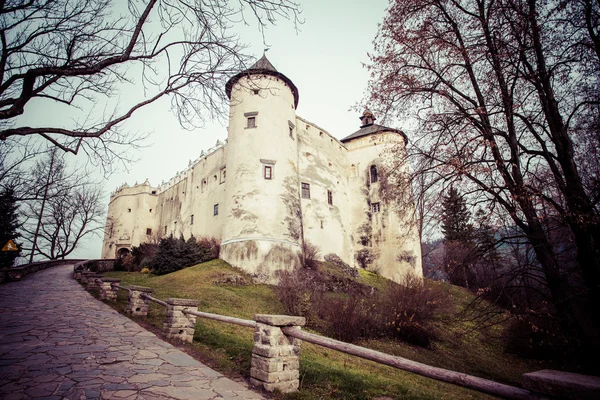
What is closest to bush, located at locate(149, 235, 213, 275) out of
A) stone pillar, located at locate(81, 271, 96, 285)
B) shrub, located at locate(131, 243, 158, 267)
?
stone pillar, located at locate(81, 271, 96, 285)

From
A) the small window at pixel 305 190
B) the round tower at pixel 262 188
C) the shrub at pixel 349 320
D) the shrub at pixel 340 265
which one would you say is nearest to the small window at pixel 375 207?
the shrub at pixel 340 265

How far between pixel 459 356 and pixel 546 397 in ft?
38.1

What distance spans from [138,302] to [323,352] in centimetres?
528

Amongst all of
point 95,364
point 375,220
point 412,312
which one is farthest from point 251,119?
point 95,364

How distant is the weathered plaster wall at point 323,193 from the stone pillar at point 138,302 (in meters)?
16.0

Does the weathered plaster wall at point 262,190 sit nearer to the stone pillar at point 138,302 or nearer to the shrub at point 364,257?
the stone pillar at point 138,302

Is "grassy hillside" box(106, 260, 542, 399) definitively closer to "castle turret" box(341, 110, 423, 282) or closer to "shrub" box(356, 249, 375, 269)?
"castle turret" box(341, 110, 423, 282)

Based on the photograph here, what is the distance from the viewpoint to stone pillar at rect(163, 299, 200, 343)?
6165mm

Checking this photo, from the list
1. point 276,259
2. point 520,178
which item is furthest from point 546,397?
point 276,259

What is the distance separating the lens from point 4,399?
3.06 meters

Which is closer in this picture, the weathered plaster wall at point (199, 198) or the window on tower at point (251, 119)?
the window on tower at point (251, 119)

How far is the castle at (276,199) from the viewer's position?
19.3 metres

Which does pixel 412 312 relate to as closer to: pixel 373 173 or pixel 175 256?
pixel 175 256

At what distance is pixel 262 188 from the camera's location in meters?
20.0
